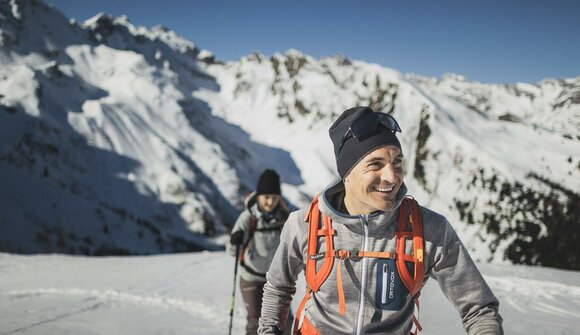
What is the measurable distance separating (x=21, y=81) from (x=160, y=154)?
20.5m

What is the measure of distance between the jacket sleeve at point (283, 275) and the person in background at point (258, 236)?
2557 millimetres

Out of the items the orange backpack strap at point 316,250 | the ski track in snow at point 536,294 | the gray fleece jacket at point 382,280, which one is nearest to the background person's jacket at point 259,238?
the gray fleece jacket at point 382,280

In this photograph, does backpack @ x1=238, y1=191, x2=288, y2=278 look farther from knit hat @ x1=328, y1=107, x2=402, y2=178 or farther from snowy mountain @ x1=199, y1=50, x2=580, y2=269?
snowy mountain @ x1=199, y1=50, x2=580, y2=269

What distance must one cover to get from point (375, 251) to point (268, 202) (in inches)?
124

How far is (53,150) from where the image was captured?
4356 cm

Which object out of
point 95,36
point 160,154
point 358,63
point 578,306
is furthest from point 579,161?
point 95,36

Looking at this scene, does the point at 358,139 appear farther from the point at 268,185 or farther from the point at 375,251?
the point at 268,185

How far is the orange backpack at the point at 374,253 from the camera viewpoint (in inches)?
72.3

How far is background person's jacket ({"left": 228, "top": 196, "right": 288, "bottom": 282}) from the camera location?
477cm

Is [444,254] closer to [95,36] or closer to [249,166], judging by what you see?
[249,166]

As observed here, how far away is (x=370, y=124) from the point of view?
77.0 inches

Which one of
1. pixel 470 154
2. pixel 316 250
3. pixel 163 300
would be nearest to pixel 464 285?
pixel 316 250

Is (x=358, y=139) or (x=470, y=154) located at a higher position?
(x=470, y=154)

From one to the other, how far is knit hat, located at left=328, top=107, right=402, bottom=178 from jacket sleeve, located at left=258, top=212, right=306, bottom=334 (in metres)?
0.45
